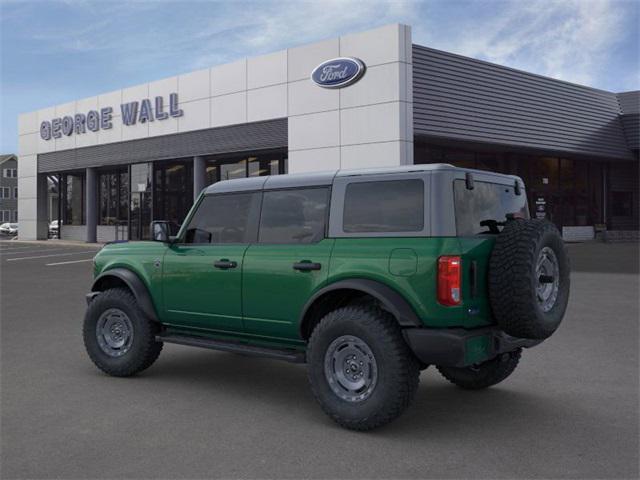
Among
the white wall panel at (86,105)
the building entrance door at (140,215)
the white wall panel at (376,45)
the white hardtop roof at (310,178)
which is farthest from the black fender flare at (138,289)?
the white wall panel at (86,105)

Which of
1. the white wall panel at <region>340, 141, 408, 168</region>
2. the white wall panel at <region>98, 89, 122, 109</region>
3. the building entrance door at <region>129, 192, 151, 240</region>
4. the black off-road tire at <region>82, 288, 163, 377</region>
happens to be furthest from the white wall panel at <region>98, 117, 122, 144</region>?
the black off-road tire at <region>82, 288, 163, 377</region>

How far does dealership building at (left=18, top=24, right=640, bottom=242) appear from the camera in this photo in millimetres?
21703

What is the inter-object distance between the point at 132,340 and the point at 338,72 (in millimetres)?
17348

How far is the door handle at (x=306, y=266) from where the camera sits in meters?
4.94

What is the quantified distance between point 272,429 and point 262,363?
7.40 ft

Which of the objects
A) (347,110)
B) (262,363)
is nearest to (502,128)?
(347,110)

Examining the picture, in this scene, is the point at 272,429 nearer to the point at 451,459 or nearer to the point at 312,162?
the point at 451,459

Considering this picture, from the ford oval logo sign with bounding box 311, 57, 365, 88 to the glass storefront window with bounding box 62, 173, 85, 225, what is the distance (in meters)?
21.4

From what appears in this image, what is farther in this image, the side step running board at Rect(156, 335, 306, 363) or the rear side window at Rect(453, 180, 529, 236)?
the side step running board at Rect(156, 335, 306, 363)

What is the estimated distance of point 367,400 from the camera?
454 centimetres

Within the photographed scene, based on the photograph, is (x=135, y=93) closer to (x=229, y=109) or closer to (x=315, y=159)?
(x=229, y=109)

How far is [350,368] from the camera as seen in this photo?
4.72 meters

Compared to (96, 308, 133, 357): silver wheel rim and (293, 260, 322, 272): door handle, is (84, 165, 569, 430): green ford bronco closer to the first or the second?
(293, 260, 322, 272): door handle

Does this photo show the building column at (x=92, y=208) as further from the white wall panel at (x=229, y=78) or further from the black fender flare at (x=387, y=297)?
the black fender flare at (x=387, y=297)
